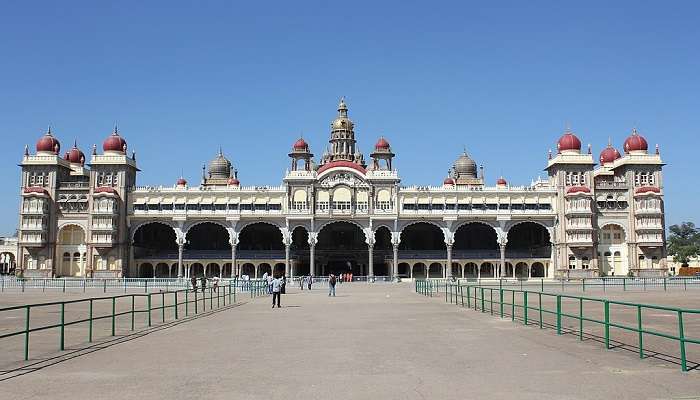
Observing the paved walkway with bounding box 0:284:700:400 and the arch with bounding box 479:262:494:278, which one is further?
the arch with bounding box 479:262:494:278

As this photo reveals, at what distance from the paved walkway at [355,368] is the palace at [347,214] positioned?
54968mm

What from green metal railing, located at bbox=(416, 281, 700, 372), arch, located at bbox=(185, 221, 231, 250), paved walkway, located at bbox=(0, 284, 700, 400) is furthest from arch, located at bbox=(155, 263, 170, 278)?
paved walkway, located at bbox=(0, 284, 700, 400)

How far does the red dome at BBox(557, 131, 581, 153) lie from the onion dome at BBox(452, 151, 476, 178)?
16636 millimetres

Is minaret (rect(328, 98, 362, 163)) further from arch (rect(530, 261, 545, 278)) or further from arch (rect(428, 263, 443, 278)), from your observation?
arch (rect(530, 261, 545, 278))

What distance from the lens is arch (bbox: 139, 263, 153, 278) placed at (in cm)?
7831

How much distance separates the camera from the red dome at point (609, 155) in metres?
86.6

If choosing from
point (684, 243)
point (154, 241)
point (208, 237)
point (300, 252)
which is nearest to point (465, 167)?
point (300, 252)

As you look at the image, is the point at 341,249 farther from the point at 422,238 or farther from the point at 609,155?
the point at 609,155

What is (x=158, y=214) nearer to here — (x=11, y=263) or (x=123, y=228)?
(x=123, y=228)

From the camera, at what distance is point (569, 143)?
254ft

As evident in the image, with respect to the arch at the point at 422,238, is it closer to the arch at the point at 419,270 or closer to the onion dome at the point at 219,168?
the arch at the point at 419,270

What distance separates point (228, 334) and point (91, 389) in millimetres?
7812

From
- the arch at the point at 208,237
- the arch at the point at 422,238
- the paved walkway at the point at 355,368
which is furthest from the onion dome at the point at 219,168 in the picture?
the paved walkway at the point at 355,368

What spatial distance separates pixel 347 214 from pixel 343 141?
16107 mm
